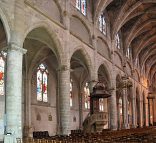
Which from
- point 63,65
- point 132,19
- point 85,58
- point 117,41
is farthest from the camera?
point 132,19

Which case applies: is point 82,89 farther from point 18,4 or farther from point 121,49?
point 18,4

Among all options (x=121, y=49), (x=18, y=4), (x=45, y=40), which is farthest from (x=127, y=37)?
(x=18, y=4)

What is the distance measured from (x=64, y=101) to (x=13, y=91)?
6233mm

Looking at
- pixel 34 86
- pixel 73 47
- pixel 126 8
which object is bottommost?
pixel 34 86

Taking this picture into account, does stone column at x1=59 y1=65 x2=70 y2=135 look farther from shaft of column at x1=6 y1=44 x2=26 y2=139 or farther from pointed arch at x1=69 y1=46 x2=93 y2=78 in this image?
shaft of column at x1=6 y1=44 x2=26 y2=139

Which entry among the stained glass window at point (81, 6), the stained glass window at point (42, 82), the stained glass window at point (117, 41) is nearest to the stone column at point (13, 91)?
the stained glass window at point (81, 6)

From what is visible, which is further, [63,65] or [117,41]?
[117,41]

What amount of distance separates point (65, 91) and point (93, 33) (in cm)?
897

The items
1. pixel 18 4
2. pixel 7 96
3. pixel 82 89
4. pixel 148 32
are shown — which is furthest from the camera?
pixel 148 32

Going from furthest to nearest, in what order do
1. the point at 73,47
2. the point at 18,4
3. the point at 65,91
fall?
the point at 73,47 < the point at 65,91 < the point at 18,4

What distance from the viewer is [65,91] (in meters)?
21.7

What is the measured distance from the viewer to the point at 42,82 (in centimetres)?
3012

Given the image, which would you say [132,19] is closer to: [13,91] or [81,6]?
[81,6]

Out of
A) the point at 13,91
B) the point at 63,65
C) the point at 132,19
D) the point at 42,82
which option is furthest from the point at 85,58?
the point at 132,19
